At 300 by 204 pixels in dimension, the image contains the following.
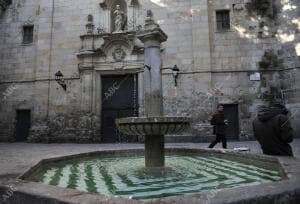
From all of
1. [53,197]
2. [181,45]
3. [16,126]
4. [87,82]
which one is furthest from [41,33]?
[53,197]

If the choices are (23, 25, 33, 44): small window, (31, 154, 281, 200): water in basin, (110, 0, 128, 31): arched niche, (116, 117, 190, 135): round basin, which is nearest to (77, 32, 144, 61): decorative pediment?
(110, 0, 128, 31): arched niche

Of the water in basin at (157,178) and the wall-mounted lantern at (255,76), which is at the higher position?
the wall-mounted lantern at (255,76)

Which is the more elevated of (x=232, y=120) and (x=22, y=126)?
(x=232, y=120)

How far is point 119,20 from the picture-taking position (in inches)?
559

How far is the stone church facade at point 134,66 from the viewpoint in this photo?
13.2m

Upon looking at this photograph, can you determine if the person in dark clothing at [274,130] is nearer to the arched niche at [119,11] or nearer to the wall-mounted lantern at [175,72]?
the wall-mounted lantern at [175,72]

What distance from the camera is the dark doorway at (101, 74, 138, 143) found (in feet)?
45.9

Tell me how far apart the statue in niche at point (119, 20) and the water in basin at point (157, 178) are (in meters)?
10.2

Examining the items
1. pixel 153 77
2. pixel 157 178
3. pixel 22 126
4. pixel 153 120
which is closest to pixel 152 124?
pixel 153 120

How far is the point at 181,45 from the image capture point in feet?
45.1

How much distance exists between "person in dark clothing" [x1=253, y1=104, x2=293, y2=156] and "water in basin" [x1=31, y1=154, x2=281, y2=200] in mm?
589

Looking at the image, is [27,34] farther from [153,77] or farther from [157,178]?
[157,178]

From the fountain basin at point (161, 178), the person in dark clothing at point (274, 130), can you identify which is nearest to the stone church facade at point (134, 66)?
the person in dark clothing at point (274, 130)

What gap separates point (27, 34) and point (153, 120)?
14.3 m
